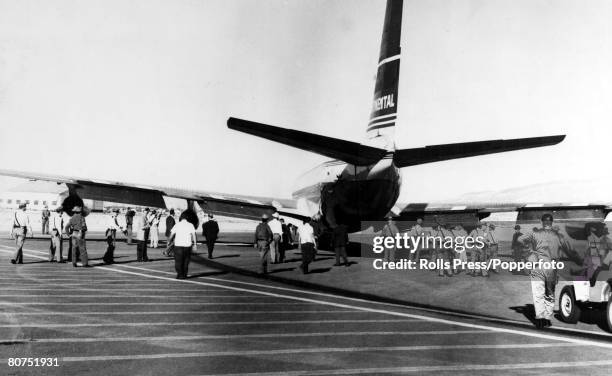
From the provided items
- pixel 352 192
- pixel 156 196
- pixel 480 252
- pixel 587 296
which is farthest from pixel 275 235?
pixel 587 296

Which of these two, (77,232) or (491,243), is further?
(491,243)

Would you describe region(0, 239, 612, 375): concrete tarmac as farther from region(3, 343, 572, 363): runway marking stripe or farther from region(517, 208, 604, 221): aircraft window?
region(517, 208, 604, 221): aircraft window

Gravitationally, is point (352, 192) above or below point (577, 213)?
above

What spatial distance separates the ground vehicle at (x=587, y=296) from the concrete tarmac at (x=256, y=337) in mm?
1196

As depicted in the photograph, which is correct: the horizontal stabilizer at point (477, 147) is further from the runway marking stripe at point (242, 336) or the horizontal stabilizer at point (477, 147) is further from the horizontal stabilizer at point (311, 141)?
the runway marking stripe at point (242, 336)

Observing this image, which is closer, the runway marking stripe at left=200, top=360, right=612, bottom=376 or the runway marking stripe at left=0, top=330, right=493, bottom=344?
the runway marking stripe at left=200, top=360, right=612, bottom=376

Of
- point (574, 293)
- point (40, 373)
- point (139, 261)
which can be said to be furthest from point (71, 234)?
point (574, 293)

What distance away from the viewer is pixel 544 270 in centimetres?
940

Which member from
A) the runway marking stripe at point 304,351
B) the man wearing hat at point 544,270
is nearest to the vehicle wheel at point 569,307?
the man wearing hat at point 544,270

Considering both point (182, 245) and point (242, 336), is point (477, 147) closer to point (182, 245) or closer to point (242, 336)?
point (182, 245)

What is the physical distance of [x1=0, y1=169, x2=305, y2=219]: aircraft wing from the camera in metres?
23.2

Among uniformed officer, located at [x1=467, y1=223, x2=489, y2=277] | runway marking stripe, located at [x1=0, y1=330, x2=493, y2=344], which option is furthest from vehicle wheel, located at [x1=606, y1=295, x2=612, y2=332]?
uniformed officer, located at [x1=467, y1=223, x2=489, y2=277]

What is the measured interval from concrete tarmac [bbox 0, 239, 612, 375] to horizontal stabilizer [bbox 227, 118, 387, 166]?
11.7ft

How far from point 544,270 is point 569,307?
91cm
